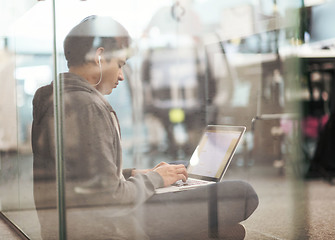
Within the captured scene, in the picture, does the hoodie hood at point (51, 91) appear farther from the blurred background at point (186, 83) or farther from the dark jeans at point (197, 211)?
the dark jeans at point (197, 211)

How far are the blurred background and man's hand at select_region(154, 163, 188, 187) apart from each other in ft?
0.21

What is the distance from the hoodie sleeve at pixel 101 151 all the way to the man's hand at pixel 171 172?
2 centimetres

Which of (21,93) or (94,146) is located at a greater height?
(21,93)

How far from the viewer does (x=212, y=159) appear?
2023 mm

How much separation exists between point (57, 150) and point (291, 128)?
1.08 metres

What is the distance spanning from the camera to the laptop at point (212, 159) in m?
2.00

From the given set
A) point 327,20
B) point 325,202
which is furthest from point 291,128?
point 327,20

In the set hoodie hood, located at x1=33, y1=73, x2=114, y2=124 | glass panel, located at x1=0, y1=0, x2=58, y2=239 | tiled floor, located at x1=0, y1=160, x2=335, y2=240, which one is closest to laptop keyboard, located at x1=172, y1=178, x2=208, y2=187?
tiled floor, located at x1=0, y1=160, x2=335, y2=240

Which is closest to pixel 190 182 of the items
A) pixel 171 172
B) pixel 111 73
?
pixel 171 172

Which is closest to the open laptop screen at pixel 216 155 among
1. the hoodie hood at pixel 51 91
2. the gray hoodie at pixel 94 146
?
the gray hoodie at pixel 94 146

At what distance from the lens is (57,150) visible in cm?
195

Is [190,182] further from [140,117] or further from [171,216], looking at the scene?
[140,117]

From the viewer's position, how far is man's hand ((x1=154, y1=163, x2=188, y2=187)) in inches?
76.4

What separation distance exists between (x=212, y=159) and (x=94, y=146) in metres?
0.48
